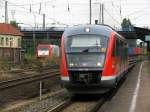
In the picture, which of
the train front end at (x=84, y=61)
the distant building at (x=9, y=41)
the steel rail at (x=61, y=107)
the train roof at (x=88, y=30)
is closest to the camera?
the steel rail at (x=61, y=107)

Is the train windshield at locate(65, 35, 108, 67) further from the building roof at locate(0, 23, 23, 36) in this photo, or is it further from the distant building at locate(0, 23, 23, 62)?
the building roof at locate(0, 23, 23, 36)

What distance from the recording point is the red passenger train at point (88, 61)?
53.8ft

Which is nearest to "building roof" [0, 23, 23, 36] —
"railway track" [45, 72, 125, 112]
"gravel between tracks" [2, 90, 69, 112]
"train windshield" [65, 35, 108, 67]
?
"gravel between tracks" [2, 90, 69, 112]

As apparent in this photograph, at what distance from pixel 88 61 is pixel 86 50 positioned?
543 millimetres

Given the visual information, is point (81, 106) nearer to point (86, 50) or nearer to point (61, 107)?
point (61, 107)

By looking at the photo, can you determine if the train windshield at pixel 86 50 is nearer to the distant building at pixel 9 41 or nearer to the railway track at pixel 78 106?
the railway track at pixel 78 106

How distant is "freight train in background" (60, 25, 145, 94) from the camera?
16.4m

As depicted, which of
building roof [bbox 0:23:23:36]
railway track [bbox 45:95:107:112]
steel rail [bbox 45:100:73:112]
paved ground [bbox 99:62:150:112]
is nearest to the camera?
steel rail [bbox 45:100:73:112]

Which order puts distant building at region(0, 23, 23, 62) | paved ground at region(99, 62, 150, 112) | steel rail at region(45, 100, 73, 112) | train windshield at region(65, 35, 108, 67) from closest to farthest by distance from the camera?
steel rail at region(45, 100, 73, 112) < paved ground at region(99, 62, 150, 112) < train windshield at region(65, 35, 108, 67) < distant building at region(0, 23, 23, 62)

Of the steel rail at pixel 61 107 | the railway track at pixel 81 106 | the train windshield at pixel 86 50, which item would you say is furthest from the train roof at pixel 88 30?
the steel rail at pixel 61 107

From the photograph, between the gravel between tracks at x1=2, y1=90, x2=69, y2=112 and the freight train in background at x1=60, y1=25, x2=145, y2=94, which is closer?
the gravel between tracks at x1=2, y1=90, x2=69, y2=112

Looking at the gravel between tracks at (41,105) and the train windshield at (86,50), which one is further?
the train windshield at (86,50)

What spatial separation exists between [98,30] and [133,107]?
13.1 ft

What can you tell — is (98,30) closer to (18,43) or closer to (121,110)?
(121,110)
